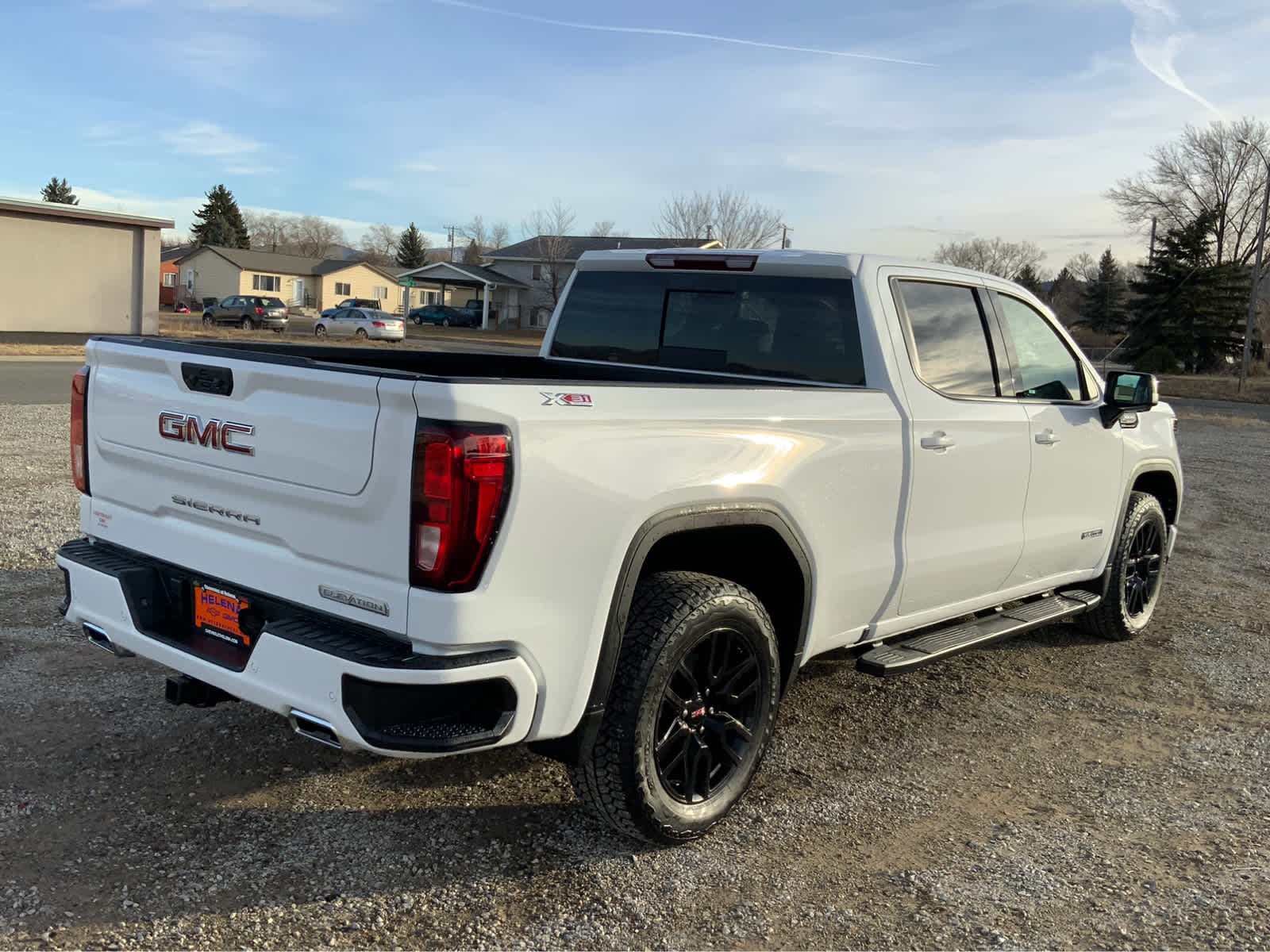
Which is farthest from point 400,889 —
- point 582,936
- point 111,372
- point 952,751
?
point 952,751

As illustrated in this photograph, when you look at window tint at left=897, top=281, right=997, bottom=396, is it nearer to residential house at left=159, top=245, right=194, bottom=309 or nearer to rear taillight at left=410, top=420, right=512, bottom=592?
rear taillight at left=410, top=420, right=512, bottom=592

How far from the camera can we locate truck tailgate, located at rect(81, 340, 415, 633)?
2812 mm

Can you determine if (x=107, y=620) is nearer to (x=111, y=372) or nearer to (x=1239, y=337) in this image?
(x=111, y=372)

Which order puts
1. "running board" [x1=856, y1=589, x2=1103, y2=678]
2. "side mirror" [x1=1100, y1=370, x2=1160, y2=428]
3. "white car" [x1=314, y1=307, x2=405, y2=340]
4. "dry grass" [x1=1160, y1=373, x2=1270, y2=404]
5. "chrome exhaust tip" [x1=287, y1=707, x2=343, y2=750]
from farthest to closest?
1. "white car" [x1=314, y1=307, x2=405, y2=340]
2. "dry grass" [x1=1160, y1=373, x2=1270, y2=404]
3. "side mirror" [x1=1100, y1=370, x2=1160, y2=428]
4. "running board" [x1=856, y1=589, x2=1103, y2=678]
5. "chrome exhaust tip" [x1=287, y1=707, x2=343, y2=750]

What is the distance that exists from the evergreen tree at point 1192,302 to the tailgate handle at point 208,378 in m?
50.8

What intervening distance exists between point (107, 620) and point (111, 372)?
0.83 m

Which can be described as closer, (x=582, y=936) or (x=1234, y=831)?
(x=582, y=936)

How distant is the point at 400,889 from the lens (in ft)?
10.5

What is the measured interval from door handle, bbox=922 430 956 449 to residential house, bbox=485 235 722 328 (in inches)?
2366

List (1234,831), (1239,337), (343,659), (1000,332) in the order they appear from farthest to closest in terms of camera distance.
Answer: (1239,337), (1000,332), (1234,831), (343,659)

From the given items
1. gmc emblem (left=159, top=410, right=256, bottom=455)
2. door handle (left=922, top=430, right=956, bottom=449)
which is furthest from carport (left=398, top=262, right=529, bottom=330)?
gmc emblem (left=159, top=410, right=256, bottom=455)

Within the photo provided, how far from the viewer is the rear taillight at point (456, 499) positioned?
2719 millimetres

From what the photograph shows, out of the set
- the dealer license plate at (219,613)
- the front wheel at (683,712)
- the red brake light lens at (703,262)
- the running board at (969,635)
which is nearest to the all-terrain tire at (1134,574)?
the running board at (969,635)

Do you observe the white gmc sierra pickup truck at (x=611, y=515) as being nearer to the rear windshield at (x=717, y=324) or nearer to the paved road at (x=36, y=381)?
the rear windshield at (x=717, y=324)
